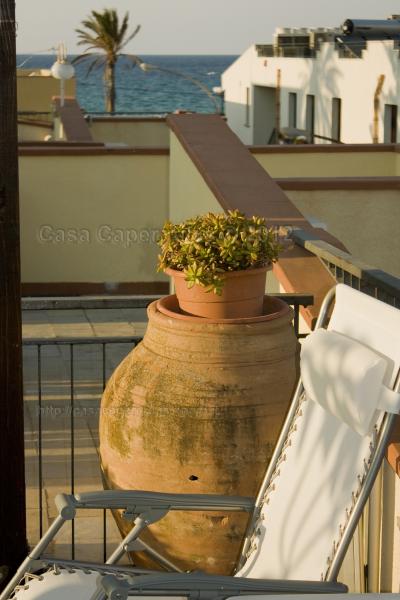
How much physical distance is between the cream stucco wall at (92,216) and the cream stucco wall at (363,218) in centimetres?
474

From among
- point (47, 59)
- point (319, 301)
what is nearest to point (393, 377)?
point (319, 301)

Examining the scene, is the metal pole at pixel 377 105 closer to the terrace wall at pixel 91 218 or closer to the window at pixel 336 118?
the window at pixel 336 118

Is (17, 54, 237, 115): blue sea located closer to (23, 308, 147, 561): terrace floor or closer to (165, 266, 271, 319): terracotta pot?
(23, 308, 147, 561): terrace floor

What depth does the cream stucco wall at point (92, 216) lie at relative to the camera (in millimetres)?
14359

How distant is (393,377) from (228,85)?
1653 inches

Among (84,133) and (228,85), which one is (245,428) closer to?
(84,133)

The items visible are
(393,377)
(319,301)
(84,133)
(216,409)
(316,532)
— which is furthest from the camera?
(84,133)

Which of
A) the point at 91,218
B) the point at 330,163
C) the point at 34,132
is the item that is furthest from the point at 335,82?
the point at 330,163

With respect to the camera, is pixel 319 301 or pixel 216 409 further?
pixel 319 301

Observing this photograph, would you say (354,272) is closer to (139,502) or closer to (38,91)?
(139,502)

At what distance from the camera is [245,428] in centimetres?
439

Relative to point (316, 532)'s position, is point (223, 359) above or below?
above

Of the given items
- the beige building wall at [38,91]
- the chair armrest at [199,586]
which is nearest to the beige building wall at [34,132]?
the beige building wall at [38,91]

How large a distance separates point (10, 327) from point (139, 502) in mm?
1111
